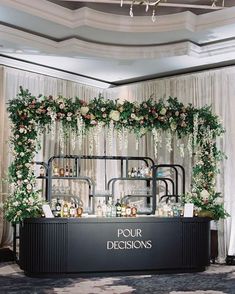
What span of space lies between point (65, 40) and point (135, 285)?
3.84 m

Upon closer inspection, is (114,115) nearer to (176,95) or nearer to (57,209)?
(57,209)

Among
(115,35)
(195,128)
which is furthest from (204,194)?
(115,35)

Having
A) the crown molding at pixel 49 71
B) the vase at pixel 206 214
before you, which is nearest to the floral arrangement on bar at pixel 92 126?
the vase at pixel 206 214

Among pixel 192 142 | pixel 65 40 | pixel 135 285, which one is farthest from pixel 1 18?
pixel 135 285

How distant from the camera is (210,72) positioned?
850cm

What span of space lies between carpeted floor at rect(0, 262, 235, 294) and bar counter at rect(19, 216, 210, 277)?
0.53 feet

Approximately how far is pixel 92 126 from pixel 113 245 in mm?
1778

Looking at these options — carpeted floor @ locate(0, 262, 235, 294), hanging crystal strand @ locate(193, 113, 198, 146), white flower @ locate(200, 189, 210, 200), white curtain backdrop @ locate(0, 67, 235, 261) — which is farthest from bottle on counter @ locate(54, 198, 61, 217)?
hanging crystal strand @ locate(193, 113, 198, 146)

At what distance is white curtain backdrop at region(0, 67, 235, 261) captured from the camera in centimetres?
804

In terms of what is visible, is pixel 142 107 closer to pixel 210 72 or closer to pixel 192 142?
pixel 192 142

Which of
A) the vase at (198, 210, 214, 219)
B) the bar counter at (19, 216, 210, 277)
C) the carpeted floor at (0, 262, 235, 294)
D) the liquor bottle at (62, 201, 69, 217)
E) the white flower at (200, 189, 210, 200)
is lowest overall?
the carpeted floor at (0, 262, 235, 294)

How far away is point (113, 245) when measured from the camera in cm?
650

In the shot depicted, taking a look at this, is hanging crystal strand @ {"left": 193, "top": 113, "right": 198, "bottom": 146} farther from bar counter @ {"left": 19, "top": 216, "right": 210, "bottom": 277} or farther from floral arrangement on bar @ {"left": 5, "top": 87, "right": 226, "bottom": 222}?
bar counter @ {"left": 19, "top": 216, "right": 210, "bottom": 277}

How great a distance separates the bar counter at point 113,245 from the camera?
628cm
